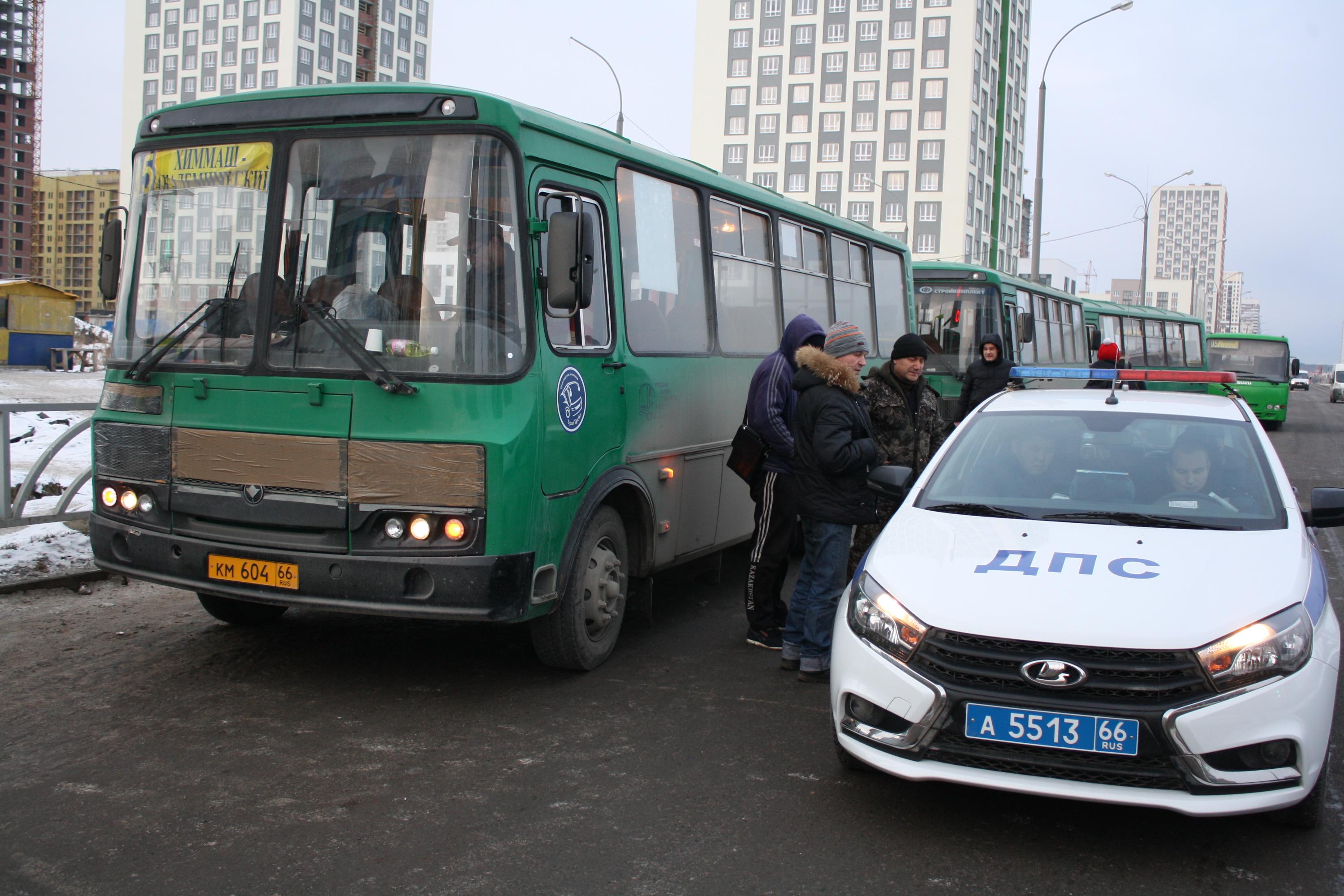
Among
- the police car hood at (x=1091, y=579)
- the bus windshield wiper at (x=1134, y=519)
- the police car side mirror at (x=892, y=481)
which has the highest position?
the police car side mirror at (x=892, y=481)

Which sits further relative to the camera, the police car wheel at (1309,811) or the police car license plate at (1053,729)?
the police car wheel at (1309,811)

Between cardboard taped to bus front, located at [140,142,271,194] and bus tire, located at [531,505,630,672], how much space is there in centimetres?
229

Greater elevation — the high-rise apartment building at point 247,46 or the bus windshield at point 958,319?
the high-rise apartment building at point 247,46

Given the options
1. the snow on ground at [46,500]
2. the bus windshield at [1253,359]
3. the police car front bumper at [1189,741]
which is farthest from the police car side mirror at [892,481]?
the bus windshield at [1253,359]

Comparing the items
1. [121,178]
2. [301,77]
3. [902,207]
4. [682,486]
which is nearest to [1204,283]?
[902,207]

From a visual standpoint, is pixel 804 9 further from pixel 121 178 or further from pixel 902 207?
pixel 121 178

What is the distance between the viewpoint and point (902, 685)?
391 centimetres

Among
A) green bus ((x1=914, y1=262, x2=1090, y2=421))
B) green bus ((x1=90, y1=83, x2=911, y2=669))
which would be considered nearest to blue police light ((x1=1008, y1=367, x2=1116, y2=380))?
green bus ((x1=90, y1=83, x2=911, y2=669))

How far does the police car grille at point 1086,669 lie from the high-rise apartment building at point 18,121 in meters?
152

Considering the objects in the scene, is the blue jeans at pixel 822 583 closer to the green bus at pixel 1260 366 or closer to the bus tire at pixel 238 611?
the bus tire at pixel 238 611

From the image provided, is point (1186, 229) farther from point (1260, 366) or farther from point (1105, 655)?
point (1105, 655)

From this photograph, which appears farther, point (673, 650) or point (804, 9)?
point (804, 9)

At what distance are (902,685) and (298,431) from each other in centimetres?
293

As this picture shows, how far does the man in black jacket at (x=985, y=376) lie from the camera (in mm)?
11070
